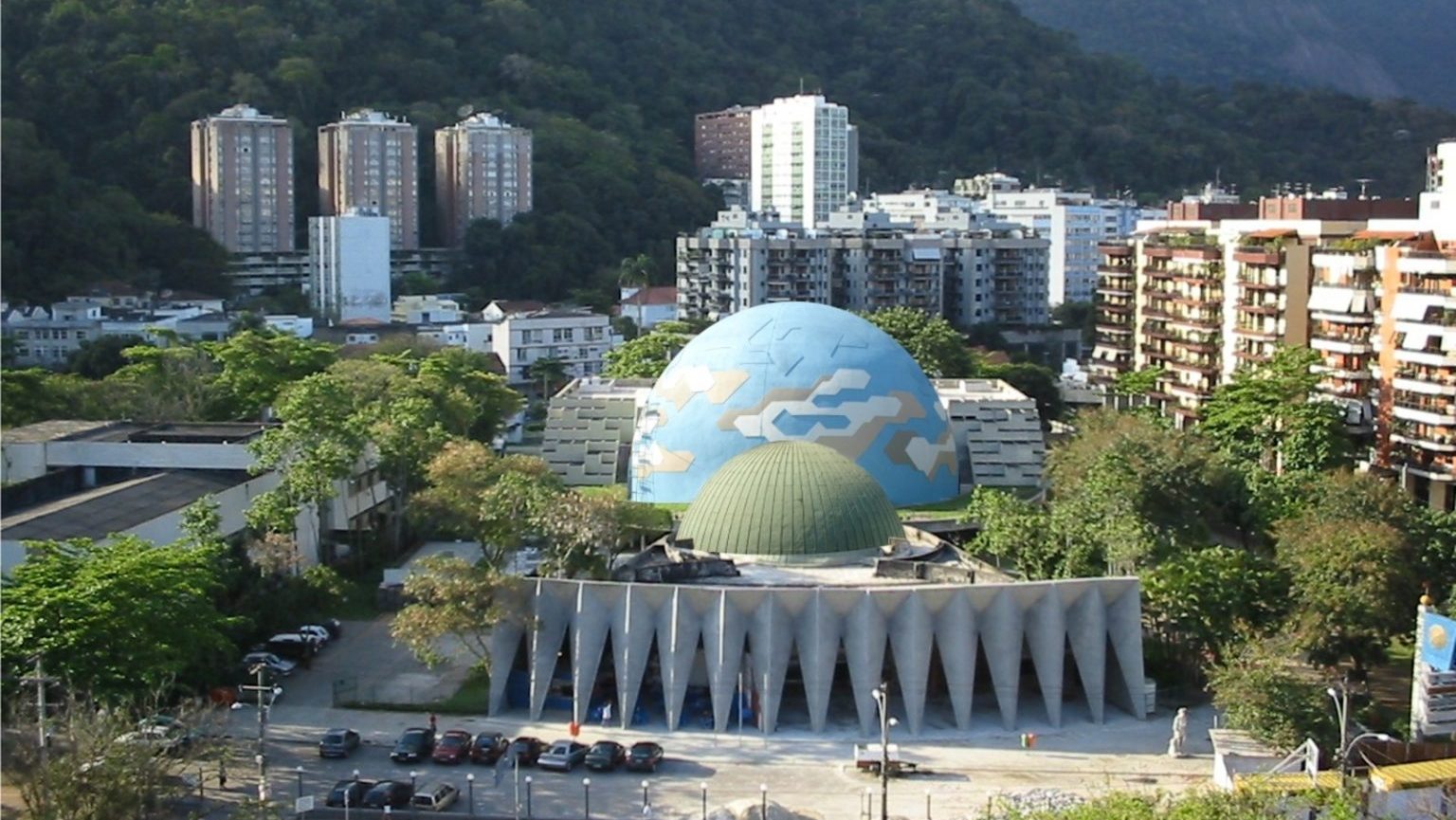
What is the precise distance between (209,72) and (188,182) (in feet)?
32.3

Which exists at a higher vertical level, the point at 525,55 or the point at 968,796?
the point at 525,55

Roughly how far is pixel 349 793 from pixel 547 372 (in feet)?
200

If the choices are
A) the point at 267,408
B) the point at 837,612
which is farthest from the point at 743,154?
the point at 837,612

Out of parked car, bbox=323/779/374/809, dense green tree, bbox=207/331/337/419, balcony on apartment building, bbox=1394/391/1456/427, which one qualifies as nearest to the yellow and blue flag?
parked car, bbox=323/779/374/809

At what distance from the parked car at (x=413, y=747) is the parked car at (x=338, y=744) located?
0.84 meters

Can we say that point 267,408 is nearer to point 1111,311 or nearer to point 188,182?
point 1111,311

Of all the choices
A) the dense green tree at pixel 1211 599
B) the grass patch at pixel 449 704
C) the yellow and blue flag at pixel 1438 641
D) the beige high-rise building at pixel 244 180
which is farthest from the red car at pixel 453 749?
the beige high-rise building at pixel 244 180

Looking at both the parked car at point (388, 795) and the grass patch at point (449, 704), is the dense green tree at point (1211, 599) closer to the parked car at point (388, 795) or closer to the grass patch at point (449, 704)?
the grass patch at point (449, 704)

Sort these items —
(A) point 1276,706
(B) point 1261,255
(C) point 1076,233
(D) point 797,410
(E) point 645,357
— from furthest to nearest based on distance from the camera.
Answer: (C) point 1076,233, (E) point 645,357, (B) point 1261,255, (D) point 797,410, (A) point 1276,706

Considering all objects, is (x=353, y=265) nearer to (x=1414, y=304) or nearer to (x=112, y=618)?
(x=1414, y=304)

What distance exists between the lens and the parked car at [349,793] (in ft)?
109

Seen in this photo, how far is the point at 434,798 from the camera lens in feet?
110

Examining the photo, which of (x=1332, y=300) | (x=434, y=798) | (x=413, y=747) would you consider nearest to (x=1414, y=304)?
(x=1332, y=300)

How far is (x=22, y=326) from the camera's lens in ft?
310
